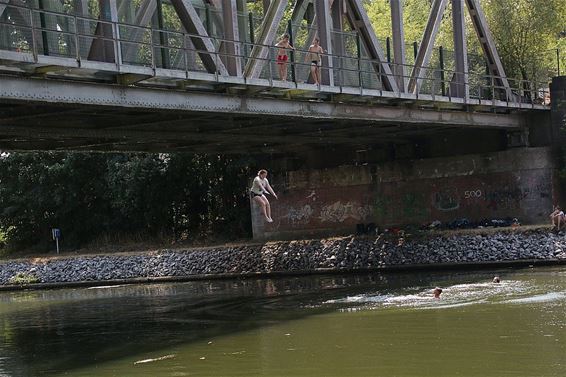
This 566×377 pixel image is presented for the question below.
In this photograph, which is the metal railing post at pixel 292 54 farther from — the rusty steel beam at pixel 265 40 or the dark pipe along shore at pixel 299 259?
the dark pipe along shore at pixel 299 259

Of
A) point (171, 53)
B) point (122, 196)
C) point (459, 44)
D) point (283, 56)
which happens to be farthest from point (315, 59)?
point (122, 196)

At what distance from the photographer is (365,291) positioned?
3020 centimetres

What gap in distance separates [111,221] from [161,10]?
36134 millimetres

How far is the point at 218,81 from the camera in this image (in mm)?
23734

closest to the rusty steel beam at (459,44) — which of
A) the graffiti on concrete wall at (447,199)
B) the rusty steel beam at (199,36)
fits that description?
the graffiti on concrete wall at (447,199)

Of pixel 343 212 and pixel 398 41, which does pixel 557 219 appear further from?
pixel 343 212

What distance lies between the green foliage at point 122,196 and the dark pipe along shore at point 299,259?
6893 mm

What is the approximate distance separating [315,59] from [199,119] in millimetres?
4171

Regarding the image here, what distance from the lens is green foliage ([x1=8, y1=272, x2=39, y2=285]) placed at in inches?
1890

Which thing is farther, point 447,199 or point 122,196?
point 122,196

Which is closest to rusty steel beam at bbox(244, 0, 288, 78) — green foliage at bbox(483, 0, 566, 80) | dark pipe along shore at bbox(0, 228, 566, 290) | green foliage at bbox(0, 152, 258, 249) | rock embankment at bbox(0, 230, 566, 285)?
dark pipe along shore at bbox(0, 228, 566, 290)

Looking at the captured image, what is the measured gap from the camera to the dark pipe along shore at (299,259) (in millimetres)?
35750

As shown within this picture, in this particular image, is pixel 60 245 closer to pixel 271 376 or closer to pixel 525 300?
pixel 525 300

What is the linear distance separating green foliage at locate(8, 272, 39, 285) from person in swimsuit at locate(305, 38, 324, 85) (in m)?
25.0
